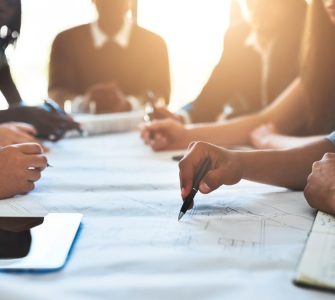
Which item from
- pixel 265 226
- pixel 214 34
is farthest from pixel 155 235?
pixel 214 34

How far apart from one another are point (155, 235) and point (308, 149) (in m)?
0.37

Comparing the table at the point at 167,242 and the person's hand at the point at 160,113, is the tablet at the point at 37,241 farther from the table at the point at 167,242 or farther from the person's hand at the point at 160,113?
the person's hand at the point at 160,113

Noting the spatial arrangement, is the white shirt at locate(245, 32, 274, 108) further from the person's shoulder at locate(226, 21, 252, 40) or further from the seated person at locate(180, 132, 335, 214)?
the seated person at locate(180, 132, 335, 214)

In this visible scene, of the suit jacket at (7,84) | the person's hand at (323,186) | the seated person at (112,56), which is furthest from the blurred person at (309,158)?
the seated person at (112,56)

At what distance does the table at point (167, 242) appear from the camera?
351mm

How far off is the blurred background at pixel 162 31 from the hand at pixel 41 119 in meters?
1.13

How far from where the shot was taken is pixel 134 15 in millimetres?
2590

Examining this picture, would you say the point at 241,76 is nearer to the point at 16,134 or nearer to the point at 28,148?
the point at 16,134

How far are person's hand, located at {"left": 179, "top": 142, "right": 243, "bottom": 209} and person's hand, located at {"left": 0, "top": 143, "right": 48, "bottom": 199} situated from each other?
232 millimetres

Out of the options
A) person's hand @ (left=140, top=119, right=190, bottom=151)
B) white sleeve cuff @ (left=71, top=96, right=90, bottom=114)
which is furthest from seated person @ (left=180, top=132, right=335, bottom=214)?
white sleeve cuff @ (left=71, top=96, right=90, bottom=114)

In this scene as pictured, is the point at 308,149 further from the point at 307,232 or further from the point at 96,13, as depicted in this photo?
the point at 96,13

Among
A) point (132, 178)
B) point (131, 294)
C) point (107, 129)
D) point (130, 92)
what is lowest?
point (130, 92)

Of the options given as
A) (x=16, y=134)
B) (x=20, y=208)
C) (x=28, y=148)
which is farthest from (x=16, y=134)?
(x=20, y=208)

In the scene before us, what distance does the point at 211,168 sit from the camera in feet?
2.07
